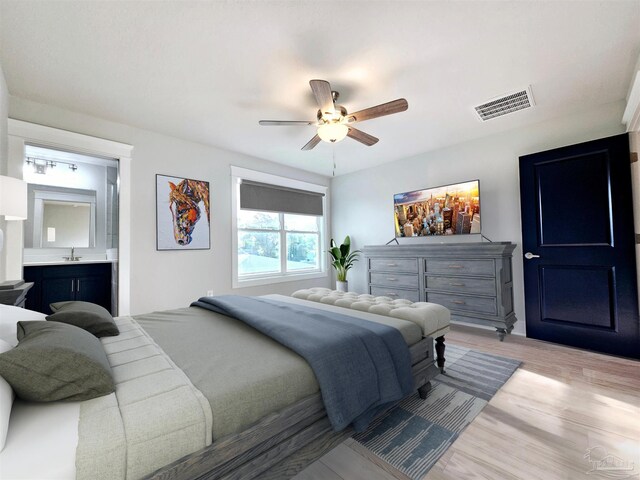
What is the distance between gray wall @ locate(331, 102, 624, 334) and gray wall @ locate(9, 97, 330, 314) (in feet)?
7.16

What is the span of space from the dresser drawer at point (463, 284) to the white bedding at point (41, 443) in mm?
3536

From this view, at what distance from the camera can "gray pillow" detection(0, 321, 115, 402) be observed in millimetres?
858

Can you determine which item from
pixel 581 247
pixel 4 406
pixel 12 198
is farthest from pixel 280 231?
pixel 4 406

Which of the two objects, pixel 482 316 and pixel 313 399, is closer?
pixel 313 399

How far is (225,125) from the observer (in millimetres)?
3160

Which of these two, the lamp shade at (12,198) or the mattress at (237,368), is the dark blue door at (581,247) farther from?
the lamp shade at (12,198)

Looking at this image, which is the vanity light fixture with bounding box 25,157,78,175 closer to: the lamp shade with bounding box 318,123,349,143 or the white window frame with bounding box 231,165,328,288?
the white window frame with bounding box 231,165,328,288

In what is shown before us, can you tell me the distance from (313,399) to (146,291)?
282cm

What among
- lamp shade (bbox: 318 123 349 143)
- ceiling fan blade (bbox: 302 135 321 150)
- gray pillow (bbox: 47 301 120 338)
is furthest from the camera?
ceiling fan blade (bbox: 302 135 321 150)

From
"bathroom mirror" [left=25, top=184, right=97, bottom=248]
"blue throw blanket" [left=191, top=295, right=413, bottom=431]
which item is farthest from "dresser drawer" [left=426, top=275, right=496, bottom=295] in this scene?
"bathroom mirror" [left=25, top=184, right=97, bottom=248]

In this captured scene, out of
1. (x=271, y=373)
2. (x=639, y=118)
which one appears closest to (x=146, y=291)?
(x=271, y=373)

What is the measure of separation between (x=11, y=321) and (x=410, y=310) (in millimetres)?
2245

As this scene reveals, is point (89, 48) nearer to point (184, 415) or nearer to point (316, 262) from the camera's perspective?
point (184, 415)

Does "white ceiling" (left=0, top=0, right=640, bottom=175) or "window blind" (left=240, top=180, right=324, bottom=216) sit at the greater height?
"white ceiling" (left=0, top=0, right=640, bottom=175)
